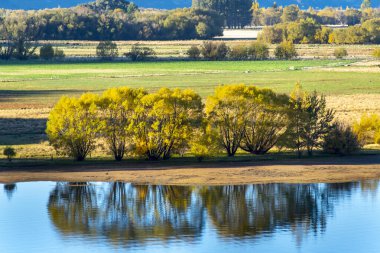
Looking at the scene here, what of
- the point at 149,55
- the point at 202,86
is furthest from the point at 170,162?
the point at 149,55

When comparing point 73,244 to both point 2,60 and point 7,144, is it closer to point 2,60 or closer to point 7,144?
point 7,144

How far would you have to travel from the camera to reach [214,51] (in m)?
152

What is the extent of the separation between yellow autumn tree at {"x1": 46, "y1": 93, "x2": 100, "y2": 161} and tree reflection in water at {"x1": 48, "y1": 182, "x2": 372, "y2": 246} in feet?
13.7

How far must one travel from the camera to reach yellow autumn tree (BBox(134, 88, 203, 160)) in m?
50.9

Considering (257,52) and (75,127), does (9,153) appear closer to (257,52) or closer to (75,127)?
(75,127)

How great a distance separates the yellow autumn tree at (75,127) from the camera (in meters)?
Result: 50.7

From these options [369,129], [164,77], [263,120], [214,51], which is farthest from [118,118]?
[214,51]

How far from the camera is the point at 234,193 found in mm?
45125

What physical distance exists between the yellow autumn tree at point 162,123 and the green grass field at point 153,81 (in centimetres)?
539

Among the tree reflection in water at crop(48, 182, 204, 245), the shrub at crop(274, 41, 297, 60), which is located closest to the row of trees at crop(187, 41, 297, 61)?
the shrub at crop(274, 41, 297, 60)

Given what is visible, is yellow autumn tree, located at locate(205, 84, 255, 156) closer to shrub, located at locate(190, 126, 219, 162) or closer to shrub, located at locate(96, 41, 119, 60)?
shrub, located at locate(190, 126, 219, 162)

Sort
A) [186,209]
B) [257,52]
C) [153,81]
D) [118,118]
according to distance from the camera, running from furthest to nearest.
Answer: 1. [257,52]
2. [153,81]
3. [118,118]
4. [186,209]

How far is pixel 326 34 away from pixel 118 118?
151 meters

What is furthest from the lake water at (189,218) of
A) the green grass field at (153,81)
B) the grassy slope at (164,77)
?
the grassy slope at (164,77)
